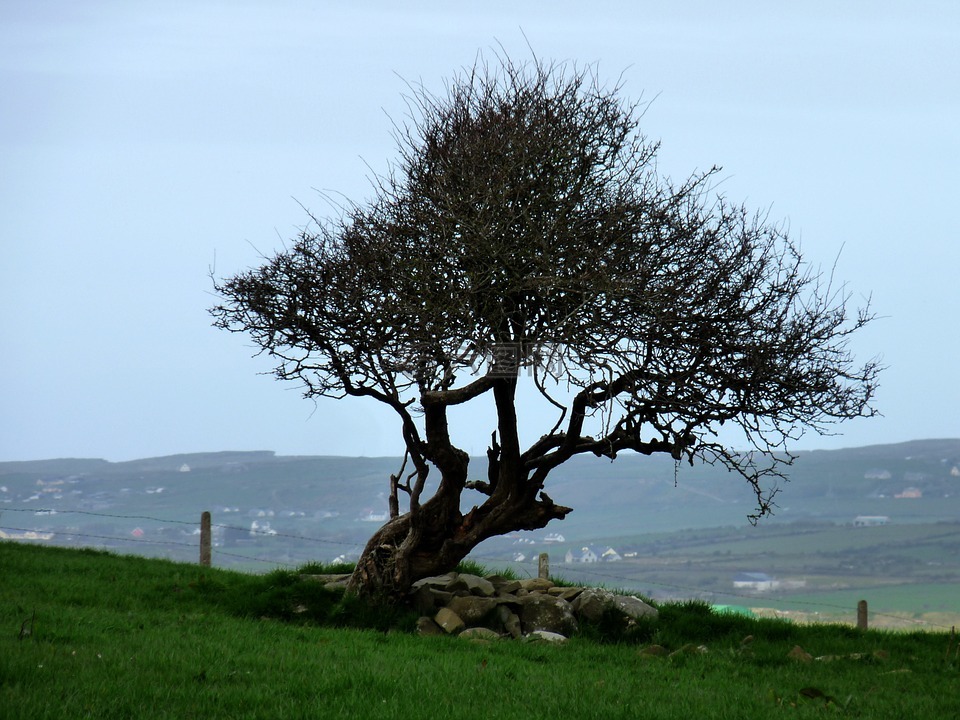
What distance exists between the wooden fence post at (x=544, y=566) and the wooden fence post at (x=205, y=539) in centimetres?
981

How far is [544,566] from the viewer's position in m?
26.4

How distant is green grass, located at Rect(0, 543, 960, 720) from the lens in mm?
11320

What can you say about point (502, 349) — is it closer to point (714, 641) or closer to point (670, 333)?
point (670, 333)

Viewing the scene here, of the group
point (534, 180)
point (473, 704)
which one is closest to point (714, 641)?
point (473, 704)

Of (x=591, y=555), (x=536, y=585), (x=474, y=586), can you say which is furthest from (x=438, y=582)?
(x=591, y=555)

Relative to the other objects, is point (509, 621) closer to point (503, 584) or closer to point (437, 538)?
point (437, 538)

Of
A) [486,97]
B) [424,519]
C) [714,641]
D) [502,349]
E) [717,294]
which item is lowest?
[714,641]

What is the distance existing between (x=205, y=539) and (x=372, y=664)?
1553cm

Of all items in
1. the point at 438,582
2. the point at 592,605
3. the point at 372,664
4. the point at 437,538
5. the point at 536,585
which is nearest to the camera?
the point at 372,664

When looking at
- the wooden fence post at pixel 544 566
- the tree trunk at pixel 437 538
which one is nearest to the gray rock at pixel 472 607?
the tree trunk at pixel 437 538

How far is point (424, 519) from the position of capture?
776 inches

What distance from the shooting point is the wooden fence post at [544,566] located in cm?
2630

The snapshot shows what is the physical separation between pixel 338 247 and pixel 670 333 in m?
7.28

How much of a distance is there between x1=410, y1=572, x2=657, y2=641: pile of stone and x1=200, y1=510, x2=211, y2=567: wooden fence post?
9.88m
